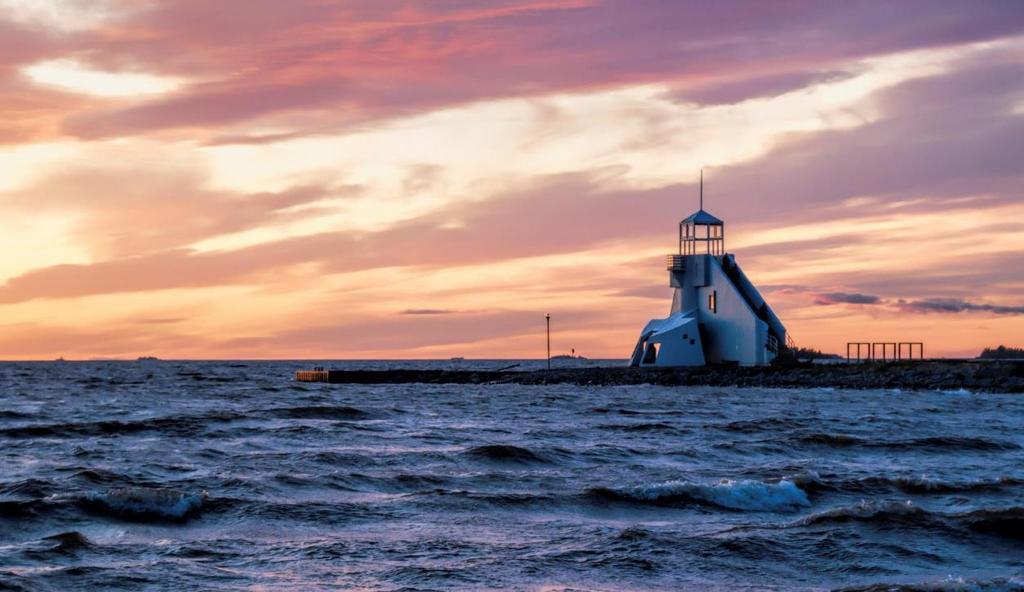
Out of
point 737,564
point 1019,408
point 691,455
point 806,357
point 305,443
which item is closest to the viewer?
point 737,564

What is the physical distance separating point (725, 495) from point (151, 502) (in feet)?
28.4

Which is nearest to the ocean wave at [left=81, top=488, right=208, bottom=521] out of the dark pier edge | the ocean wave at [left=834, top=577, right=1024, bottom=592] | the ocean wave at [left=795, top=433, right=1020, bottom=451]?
the ocean wave at [left=834, top=577, right=1024, bottom=592]

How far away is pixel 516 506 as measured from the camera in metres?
17.1

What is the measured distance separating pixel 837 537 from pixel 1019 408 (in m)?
28.9

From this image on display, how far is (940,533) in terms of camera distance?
14.7m

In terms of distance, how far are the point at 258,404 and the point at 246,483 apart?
2880 centimetres

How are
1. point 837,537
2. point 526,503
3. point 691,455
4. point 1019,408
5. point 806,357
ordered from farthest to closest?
point 806,357, point 1019,408, point 691,455, point 526,503, point 837,537

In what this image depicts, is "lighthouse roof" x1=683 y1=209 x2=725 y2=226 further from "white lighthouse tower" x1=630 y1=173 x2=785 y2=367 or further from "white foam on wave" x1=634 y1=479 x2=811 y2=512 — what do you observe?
"white foam on wave" x1=634 y1=479 x2=811 y2=512

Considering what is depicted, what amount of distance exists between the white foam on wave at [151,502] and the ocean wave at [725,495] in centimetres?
611

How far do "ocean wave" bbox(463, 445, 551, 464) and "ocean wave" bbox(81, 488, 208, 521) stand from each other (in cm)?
763

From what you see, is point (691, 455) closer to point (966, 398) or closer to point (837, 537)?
point (837, 537)


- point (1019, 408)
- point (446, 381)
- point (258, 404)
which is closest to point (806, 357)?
point (446, 381)

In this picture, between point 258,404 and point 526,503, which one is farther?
point 258,404

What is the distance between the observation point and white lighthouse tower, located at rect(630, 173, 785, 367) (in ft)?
207
